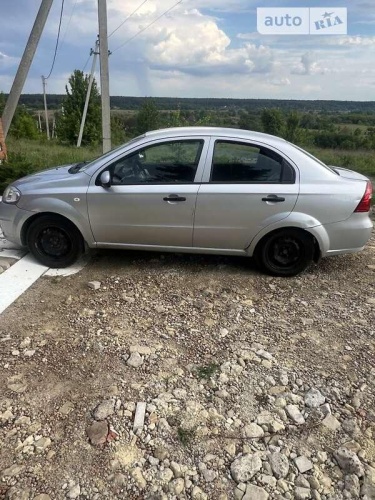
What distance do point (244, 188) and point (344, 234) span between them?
120cm

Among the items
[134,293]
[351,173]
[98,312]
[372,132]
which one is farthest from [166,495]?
[372,132]

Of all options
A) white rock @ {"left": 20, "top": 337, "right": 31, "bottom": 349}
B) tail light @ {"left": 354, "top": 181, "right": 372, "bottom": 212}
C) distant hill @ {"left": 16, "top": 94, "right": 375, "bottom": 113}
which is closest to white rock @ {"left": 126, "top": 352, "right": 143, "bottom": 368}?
white rock @ {"left": 20, "top": 337, "right": 31, "bottom": 349}

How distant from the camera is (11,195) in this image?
14.0ft

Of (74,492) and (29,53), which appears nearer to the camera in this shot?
(74,492)

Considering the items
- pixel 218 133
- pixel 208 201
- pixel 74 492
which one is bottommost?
pixel 74 492

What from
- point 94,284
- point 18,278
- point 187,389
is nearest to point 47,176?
point 18,278

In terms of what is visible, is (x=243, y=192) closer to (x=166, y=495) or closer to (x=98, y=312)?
(x=98, y=312)

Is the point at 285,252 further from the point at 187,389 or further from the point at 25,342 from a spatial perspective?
the point at 25,342

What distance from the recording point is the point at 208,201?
4012 mm

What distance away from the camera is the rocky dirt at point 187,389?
2029mm

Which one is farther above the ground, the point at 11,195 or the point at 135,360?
the point at 11,195

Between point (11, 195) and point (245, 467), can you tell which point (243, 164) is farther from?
point (245, 467)

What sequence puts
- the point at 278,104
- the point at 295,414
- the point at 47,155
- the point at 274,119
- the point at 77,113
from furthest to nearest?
the point at 278,104 < the point at 274,119 < the point at 77,113 < the point at 47,155 < the point at 295,414

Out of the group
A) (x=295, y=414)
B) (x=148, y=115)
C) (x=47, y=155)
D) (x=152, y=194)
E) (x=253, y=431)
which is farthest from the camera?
(x=148, y=115)
